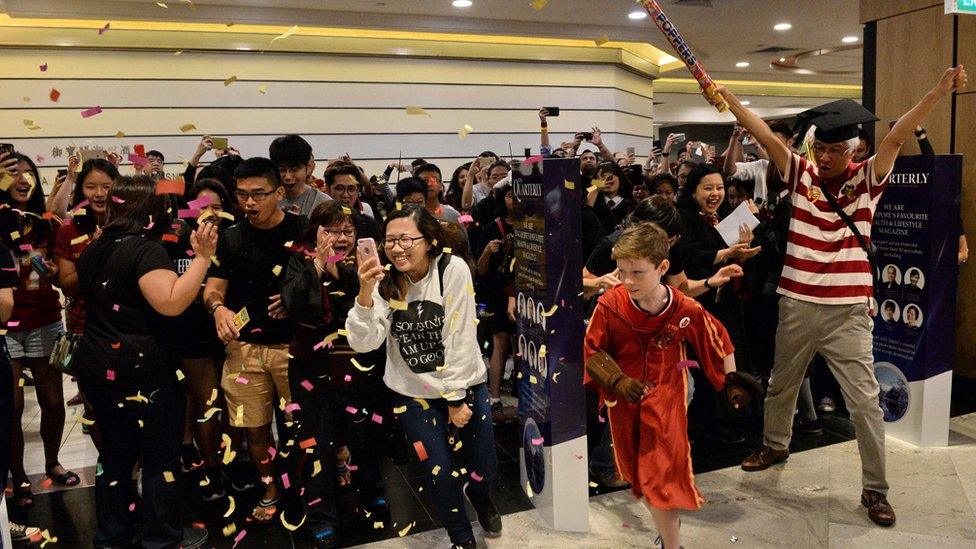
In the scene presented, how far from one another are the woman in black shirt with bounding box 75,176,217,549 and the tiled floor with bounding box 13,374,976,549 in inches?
18.9

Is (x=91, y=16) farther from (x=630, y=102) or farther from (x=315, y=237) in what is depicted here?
(x=630, y=102)

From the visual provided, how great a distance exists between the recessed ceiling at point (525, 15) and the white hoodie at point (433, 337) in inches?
231

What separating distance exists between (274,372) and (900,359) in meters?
3.67

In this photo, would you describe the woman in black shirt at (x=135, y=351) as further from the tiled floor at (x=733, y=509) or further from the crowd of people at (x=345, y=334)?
the tiled floor at (x=733, y=509)

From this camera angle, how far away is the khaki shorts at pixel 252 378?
3.29m

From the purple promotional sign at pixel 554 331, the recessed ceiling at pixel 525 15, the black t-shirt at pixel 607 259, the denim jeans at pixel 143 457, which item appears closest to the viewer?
the denim jeans at pixel 143 457

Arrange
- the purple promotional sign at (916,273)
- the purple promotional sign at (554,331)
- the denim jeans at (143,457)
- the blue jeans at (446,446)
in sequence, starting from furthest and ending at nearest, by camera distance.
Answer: the purple promotional sign at (916,273) → the purple promotional sign at (554,331) → the blue jeans at (446,446) → the denim jeans at (143,457)

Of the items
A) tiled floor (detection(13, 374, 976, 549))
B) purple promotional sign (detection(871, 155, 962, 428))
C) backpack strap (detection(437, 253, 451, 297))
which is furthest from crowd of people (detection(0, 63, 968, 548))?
purple promotional sign (detection(871, 155, 962, 428))

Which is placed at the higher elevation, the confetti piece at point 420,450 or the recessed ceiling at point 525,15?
the recessed ceiling at point 525,15

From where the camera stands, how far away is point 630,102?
1159 cm

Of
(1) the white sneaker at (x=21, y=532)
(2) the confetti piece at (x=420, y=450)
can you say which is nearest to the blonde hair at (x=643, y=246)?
(2) the confetti piece at (x=420, y=450)

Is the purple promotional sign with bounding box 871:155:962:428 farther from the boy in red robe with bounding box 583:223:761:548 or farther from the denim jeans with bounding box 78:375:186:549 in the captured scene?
the denim jeans with bounding box 78:375:186:549

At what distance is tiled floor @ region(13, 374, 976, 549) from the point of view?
324 cm

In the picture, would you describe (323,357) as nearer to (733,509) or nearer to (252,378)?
(252,378)
